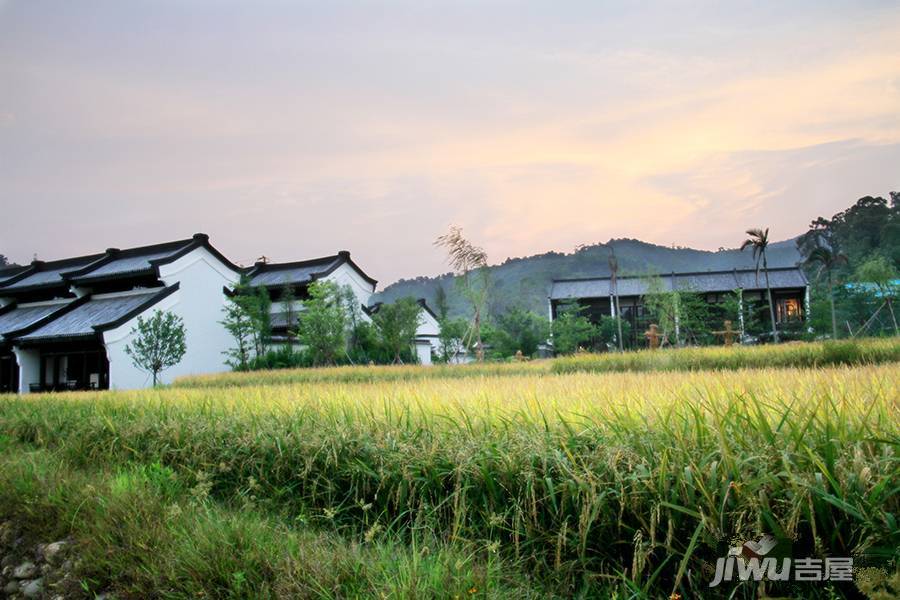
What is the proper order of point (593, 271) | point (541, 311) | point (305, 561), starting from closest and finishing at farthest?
point (305, 561), point (541, 311), point (593, 271)

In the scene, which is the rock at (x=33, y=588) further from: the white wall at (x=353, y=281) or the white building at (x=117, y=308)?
the white wall at (x=353, y=281)

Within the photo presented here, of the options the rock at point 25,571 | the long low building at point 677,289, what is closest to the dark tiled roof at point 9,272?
the long low building at point 677,289

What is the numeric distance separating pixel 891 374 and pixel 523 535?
147 inches

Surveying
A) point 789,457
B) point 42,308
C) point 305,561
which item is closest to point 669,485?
point 789,457

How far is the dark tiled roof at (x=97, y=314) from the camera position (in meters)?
21.1

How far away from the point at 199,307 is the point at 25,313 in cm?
913

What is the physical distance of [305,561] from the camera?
295 cm

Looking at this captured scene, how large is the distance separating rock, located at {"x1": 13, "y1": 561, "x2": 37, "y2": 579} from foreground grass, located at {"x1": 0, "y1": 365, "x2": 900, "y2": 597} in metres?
0.88

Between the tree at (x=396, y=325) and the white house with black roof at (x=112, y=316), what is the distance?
21.9ft

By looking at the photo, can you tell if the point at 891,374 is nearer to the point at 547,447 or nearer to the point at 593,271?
the point at 547,447

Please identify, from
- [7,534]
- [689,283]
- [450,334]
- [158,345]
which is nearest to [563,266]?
[689,283]

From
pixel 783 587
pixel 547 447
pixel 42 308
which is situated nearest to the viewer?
pixel 783 587

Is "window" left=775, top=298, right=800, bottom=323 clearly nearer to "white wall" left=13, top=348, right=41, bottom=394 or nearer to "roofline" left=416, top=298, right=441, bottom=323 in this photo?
"roofline" left=416, top=298, right=441, bottom=323

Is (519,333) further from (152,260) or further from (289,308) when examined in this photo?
(152,260)
